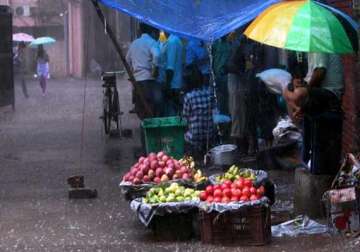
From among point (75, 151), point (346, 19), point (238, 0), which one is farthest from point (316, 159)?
point (75, 151)

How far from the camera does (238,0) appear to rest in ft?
31.7

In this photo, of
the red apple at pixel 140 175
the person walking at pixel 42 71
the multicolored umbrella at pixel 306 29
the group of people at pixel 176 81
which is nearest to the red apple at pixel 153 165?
the red apple at pixel 140 175

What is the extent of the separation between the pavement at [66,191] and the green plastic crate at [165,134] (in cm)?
64

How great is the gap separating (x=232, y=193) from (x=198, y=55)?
5428 millimetres

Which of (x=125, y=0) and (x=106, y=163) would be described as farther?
(x=106, y=163)

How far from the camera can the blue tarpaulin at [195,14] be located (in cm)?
902

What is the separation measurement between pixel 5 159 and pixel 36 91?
51.1 feet

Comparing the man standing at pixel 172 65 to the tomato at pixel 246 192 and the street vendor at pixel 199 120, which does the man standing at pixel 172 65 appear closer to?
the street vendor at pixel 199 120

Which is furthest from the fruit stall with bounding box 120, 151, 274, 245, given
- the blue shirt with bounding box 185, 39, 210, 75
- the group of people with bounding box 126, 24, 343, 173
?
the blue shirt with bounding box 185, 39, 210, 75

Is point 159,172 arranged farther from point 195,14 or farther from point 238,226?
point 195,14

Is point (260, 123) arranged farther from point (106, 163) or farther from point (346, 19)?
point (346, 19)

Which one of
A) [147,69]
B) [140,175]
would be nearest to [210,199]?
[140,175]

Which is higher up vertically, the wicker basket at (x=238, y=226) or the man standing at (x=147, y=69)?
the man standing at (x=147, y=69)

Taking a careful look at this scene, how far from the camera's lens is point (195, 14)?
9.51m
